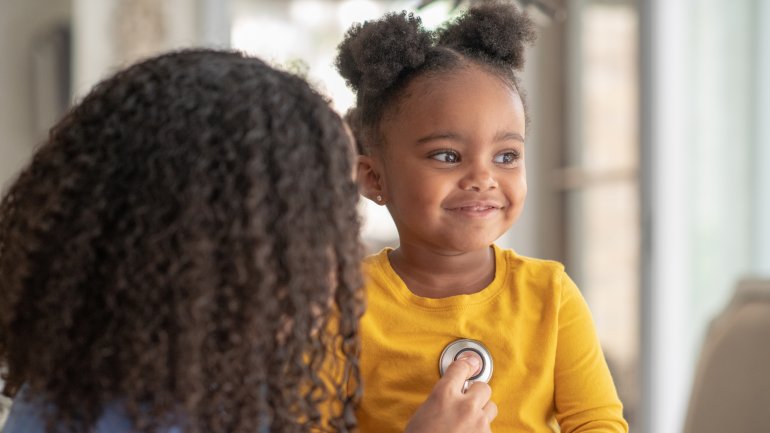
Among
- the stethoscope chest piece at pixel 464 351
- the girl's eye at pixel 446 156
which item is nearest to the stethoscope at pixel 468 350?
the stethoscope chest piece at pixel 464 351

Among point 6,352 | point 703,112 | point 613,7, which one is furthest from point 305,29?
point 6,352

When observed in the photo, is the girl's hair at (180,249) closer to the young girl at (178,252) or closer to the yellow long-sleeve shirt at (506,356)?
the young girl at (178,252)

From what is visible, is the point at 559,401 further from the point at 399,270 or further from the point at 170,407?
the point at 170,407

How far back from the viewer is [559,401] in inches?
50.8

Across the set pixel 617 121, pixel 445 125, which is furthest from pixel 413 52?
pixel 617 121

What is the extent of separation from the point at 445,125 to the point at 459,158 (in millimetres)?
47

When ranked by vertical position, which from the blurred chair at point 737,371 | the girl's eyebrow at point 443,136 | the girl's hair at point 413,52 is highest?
the girl's hair at point 413,52

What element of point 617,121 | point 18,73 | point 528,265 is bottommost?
point 528,265

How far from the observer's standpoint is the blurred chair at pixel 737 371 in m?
1.40

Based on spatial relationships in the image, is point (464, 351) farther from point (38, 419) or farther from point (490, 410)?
point (38, 419)

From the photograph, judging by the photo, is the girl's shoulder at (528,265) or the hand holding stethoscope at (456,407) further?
the girl's shoulder at (528,265)

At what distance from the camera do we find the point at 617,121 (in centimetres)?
426

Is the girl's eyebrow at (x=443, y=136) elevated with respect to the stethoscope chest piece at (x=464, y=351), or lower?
elevated

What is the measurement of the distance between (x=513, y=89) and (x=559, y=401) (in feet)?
1.34
